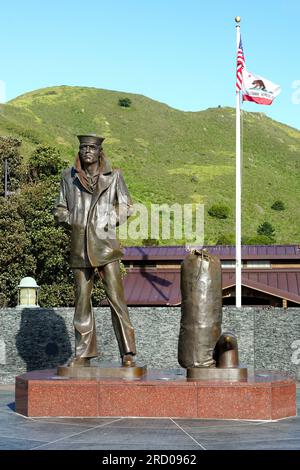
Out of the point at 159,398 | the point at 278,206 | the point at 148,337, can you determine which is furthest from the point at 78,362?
the point at 278,206

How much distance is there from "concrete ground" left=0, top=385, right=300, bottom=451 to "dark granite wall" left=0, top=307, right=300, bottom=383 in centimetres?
703

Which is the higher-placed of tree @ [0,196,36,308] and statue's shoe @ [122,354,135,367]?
tree @ [0,196,36,308]

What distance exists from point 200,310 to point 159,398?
130 centimetres

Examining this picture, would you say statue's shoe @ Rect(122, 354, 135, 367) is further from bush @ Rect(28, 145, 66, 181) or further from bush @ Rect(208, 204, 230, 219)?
bush @ Rect(208, 204, 230, 219)

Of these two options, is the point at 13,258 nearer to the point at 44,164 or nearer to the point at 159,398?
the point at 44,164

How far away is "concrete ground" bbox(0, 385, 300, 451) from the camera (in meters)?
7.91

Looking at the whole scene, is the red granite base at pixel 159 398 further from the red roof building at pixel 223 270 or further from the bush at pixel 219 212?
the bush at pixel 219 212

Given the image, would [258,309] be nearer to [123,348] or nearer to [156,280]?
[123,348]

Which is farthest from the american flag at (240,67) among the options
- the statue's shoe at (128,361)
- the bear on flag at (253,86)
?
the statue's shoe at (128,361)

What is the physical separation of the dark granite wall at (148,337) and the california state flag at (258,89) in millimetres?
6157

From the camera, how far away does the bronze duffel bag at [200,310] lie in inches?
417

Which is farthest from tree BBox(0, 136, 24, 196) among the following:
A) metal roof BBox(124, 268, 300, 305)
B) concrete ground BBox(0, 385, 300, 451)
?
concrete ground BBox(0, 385, 300, 451)

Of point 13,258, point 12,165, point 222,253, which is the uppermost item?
point 12,165

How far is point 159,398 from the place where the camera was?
9.97 meters
